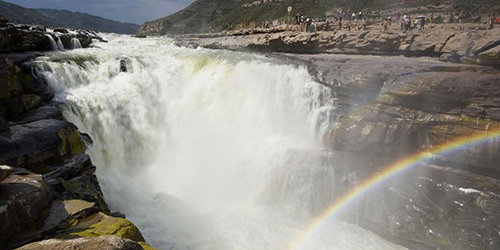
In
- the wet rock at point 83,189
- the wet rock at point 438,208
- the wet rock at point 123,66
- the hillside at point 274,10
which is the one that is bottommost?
the wet rock at point 438,208

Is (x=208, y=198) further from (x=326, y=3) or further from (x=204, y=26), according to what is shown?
(x=204, y=26)

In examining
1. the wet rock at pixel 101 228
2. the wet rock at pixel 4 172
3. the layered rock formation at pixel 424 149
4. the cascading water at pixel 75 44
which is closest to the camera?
the wet rock at pixel 4 172

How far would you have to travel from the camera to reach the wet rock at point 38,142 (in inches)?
262

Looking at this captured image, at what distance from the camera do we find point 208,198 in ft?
37.0

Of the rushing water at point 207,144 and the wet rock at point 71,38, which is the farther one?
the wet rock at point 71,38

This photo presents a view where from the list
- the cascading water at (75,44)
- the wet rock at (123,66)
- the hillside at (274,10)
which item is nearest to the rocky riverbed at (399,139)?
the wet rock at (123,66)

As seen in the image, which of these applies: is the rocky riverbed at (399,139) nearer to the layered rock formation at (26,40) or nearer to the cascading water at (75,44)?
the layered rock formation at (26,40)

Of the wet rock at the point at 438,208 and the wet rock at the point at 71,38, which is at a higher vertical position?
the wet rock at the point at 71,38

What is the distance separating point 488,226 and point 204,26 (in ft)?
251

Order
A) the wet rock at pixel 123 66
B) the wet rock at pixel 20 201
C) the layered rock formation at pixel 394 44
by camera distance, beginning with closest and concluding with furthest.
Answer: the wet rock at pixel 20 201
the layered rock formation at pixel 394 44
the wet rock at pixel 123 66

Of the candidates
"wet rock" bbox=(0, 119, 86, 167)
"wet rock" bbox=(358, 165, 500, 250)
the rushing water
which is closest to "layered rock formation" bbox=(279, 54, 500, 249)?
"wet rock" bbox=(358, 165, 500, 250)

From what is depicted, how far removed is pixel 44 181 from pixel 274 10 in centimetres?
6782

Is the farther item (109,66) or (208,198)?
(109,66)

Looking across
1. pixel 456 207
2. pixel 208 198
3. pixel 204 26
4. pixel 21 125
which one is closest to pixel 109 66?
pixel 21 125
